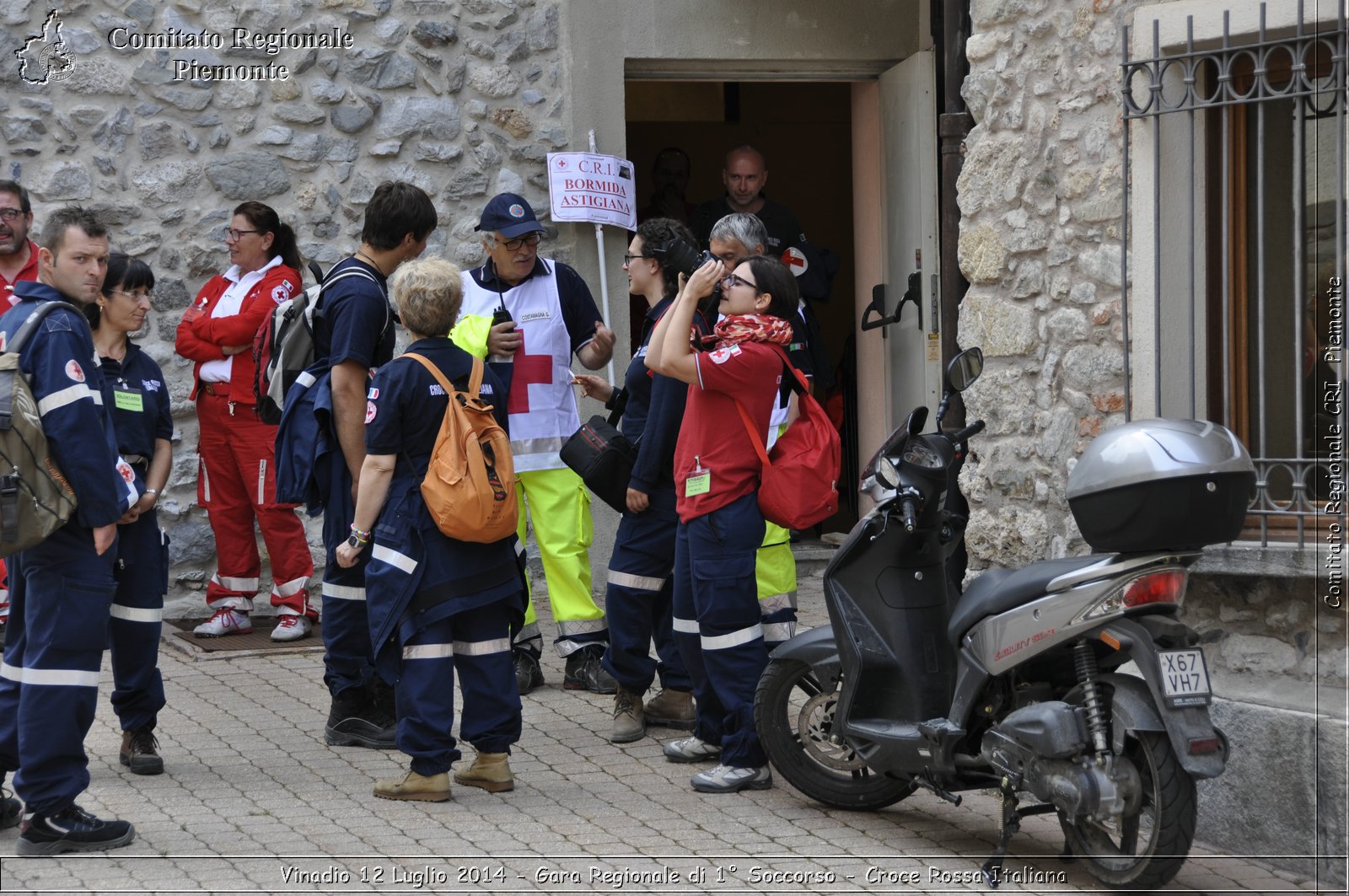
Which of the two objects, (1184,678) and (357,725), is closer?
(1184,678)

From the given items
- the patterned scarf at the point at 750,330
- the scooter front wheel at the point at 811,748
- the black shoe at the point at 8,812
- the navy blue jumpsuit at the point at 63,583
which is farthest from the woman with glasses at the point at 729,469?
the black shoe at the point at 8,812

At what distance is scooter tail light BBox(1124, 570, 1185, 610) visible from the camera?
4.20 m

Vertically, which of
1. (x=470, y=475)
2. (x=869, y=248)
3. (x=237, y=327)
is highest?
(x=869, y=248)

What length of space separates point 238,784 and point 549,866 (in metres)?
1.43

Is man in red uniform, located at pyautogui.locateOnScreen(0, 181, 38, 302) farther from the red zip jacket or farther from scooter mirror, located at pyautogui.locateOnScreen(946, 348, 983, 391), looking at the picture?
scooter mirror, located at pyautogui.locateOnScreen(946, 348, 983, 391)

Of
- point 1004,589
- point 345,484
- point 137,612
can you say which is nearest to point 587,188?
point 345,484

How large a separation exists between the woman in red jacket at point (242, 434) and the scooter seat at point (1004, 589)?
400 cm

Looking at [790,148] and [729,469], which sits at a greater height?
[790,148]

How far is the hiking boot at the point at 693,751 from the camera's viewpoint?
18.7 feet

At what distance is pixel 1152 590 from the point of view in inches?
A: 166

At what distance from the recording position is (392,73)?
8.44 meters

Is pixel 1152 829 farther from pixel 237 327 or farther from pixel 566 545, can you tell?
pixel 237 327

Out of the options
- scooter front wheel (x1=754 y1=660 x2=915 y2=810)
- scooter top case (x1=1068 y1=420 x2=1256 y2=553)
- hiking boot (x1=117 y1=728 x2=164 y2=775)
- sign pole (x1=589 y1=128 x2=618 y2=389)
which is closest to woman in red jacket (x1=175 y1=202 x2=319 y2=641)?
sign pole (x1=589 y1=128 x2=618 y2=389)

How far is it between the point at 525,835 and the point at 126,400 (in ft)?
7.42
